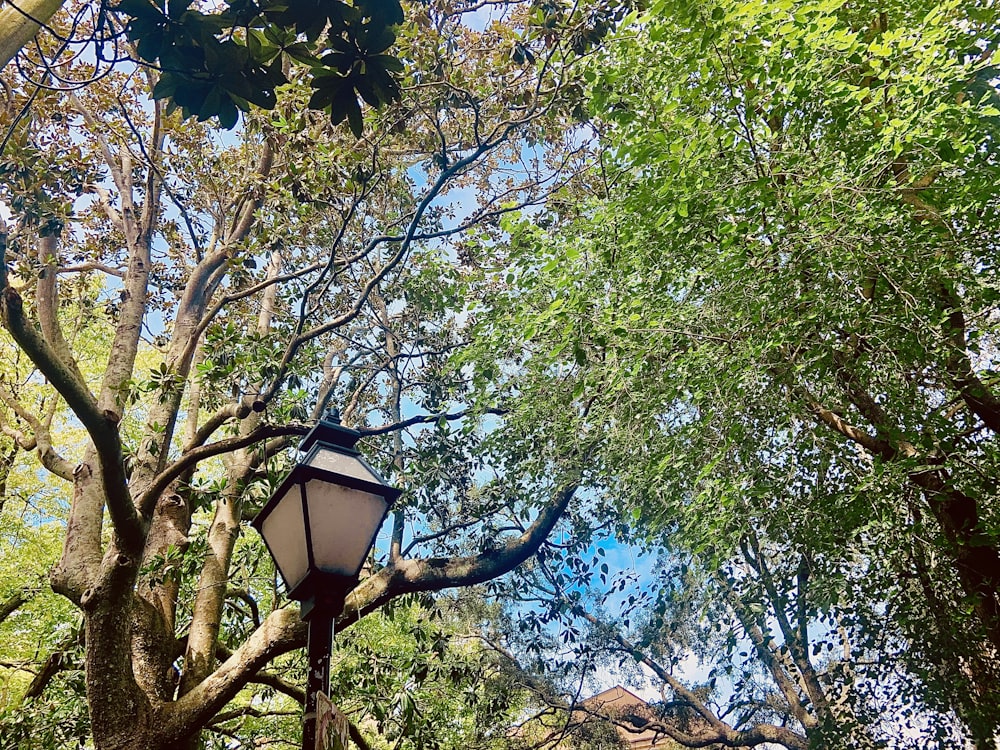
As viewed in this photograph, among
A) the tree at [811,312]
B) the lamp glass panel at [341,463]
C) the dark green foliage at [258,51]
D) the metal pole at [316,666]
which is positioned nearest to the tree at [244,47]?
the dark green foliage at [258,51]

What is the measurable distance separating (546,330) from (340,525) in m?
3.12

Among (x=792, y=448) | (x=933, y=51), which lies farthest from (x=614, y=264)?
(x=933, y=51)

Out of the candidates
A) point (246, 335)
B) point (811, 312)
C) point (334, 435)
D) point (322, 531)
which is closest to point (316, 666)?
point (322, 531)

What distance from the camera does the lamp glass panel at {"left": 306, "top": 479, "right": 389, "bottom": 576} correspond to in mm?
2396

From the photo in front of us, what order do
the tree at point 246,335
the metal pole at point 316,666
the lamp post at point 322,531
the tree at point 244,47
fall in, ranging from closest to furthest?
the tree at point 244,47, the metal pole at point 316,666, the lamp post at point 322,531, the tree at point 246,335

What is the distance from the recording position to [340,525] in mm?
2457

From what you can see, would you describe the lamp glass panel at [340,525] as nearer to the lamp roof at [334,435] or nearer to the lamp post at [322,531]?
the lamp post at [322,531]

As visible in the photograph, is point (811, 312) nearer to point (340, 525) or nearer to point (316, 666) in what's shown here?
point (340, 525)

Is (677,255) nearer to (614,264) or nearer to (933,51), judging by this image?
(614,264)

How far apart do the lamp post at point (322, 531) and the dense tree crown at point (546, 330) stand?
1240mm

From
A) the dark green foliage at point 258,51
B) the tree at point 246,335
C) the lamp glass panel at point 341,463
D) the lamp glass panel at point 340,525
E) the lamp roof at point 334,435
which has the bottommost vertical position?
the lamp glass panel at point 340,525

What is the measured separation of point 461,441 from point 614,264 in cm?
262

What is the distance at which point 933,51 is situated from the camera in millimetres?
3586

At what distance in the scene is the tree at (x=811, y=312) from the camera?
12.6ft
